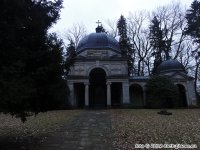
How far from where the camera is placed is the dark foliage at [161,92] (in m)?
32.3

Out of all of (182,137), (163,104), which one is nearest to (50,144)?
(182,137)

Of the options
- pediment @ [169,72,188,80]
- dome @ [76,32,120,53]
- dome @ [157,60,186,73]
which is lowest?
pediment @ [169,72,188,80]

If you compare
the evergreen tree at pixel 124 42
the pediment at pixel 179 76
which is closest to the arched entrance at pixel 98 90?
the pediment at pixel 179 76

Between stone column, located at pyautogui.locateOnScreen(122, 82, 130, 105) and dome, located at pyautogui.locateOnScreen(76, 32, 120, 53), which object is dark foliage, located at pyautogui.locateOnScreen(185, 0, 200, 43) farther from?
stone column, located at pyautogui.locateOnScreen(122, 82, 130, 105)

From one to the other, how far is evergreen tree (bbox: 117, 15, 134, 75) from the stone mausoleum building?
10681 millimetres

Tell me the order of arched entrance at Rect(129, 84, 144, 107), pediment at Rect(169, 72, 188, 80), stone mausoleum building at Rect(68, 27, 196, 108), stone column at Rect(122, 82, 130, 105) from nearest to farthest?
stone mausoleum building at Rect(68, 27, 196, 108), stone column at Rect(122, 82, 130, 105), pediment at Rect(169, 72, 188, 80), arched entrance at Rect(129, 84, 144, 107)

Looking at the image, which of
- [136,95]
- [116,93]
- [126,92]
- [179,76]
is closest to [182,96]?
[179,76]

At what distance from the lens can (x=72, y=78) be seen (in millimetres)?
37062

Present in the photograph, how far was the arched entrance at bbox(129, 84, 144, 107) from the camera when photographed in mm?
41281

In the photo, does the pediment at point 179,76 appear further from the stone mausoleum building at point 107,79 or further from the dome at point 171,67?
the dome at point 171,67

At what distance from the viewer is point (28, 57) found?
32.7 ft

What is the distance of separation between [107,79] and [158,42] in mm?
18167

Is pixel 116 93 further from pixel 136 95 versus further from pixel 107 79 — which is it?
pixel 107 79

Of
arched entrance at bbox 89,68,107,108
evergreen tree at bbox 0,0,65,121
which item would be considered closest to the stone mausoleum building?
arched entrance at bbox 89,68,107,108
